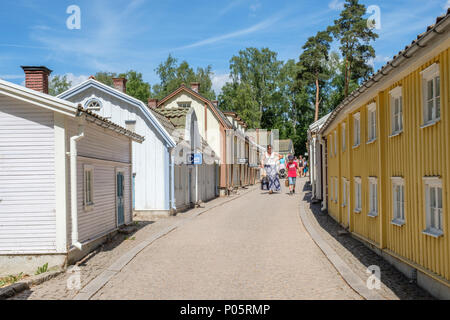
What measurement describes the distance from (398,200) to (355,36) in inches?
1285

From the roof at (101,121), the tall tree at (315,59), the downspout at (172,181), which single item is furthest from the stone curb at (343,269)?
the tall tree at (315,59)

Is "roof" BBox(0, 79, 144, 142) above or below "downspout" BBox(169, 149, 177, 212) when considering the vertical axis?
above

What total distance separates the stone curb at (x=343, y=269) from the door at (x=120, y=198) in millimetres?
5542

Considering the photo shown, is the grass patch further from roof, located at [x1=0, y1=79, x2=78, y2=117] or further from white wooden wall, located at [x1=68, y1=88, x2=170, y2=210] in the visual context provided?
white wooden wall, located at [x1=68, y1=88, x2=170, y2=210]

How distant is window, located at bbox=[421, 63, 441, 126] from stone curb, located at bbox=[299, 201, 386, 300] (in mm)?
2650

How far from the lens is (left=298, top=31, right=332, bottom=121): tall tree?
46.1 meters

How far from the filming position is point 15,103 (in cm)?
1009

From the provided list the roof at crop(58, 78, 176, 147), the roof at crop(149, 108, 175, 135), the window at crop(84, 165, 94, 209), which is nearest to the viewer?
the window at crop(84, 165, 94, 209)

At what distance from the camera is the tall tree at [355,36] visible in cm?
3931

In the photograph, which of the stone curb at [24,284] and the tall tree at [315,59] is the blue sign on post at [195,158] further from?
the tall tree at [315,59]

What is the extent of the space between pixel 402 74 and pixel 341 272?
358 cm

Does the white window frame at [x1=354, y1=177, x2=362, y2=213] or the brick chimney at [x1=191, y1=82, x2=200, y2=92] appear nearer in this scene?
the white window frame at [x1=354, y1=177, x2=362, y2=213]

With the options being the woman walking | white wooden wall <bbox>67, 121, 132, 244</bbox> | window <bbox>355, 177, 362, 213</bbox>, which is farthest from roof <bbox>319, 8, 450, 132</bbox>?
the woman walking
